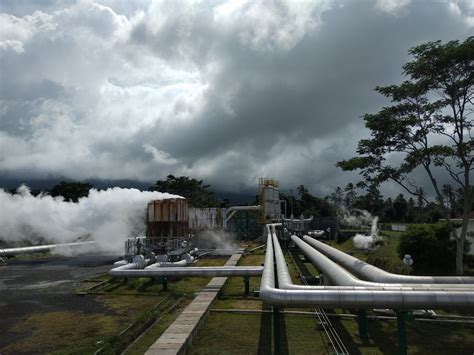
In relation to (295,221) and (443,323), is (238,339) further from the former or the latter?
(295,221)

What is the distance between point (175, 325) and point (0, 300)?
10.7 meters

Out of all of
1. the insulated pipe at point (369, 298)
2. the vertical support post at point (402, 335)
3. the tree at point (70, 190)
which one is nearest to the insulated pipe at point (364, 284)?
the insulated pipe at point (369, 298)

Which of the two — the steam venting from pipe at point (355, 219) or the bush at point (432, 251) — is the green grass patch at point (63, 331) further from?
the steam venting from pipe at point (355, 219)

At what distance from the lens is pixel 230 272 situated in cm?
2092

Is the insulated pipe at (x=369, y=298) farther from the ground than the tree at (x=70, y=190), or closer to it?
closer to it

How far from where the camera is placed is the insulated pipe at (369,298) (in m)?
9.78

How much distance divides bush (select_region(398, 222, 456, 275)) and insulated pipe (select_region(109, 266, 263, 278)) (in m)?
9.19

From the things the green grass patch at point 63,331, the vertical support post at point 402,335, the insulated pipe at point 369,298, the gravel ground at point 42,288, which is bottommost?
the green grass patch at point 63,331

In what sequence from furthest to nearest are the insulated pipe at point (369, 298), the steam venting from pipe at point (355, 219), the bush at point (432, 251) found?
the steam venting from pipe at point (355, 219) → the bush at point (432, 251) → the insulated pipe at point (369, 298)

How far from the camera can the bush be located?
22.8m

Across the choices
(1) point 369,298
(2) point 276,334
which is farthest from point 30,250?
(1) point 369,298

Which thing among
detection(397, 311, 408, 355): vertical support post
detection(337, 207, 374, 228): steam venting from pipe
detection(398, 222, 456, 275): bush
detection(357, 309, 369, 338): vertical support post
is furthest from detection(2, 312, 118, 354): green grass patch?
detection(337, 207, 374, 228): steam venting from pipe

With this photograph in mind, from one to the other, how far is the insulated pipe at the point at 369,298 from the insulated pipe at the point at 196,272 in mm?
10067

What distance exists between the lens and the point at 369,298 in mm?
10039
